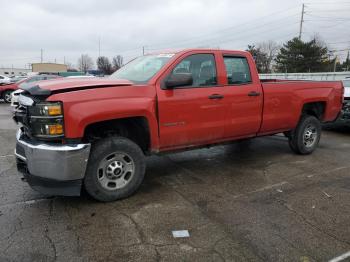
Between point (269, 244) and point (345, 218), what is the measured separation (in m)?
1.17

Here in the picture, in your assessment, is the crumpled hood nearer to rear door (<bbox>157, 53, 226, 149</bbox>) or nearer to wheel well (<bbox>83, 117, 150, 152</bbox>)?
wheel well (<bbox>83, 117, 150, 152</bbox>)

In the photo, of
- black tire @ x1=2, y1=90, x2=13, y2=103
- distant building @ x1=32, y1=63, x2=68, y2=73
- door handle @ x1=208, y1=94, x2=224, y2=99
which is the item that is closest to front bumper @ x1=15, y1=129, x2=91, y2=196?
door handle @ x1=208, y1=94, x2=224, y2=99

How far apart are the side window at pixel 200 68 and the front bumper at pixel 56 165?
5.90ft

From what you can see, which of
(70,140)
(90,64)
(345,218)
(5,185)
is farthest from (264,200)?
(90,64)

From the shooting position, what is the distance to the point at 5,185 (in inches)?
185

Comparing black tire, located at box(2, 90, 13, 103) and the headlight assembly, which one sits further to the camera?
black tire, located at box(2, 90, 13, 103)

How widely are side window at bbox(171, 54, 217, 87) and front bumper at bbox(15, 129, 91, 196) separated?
1.80m

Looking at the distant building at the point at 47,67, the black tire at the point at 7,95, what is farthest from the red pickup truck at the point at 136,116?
the distant building at the point at 47,67

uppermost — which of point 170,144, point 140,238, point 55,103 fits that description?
point 55,103

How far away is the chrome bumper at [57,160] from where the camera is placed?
11.7 feet

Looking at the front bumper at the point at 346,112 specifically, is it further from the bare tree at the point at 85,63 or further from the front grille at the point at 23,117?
the bare tree at the point at 85,63

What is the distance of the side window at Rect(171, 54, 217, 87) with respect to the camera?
15.4 feet

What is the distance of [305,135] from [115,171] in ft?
13.2

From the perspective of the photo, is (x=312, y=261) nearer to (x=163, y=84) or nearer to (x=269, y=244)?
(x=269, y=244)
